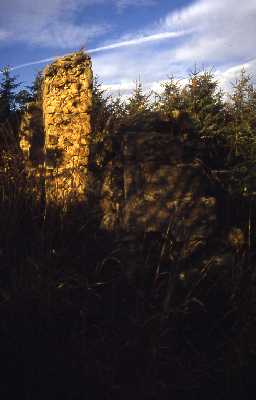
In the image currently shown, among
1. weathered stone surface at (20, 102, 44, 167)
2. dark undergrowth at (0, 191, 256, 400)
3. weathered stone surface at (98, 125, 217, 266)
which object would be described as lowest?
dark undergrowth at (0, 191, 256, 400)

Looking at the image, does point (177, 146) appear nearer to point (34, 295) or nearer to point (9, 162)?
point (9, 162)

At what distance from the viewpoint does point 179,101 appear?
1179cm

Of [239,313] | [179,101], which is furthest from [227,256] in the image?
Answer: [179,101]

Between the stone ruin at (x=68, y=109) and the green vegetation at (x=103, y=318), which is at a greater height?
the stone ruin at (x=68, y=109)

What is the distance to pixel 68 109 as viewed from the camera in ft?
19.7

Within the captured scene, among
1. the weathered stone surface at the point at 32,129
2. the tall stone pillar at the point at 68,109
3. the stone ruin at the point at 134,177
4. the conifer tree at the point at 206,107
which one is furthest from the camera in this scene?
the conifer tree at the point at 206,107

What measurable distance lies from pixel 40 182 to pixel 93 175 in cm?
141

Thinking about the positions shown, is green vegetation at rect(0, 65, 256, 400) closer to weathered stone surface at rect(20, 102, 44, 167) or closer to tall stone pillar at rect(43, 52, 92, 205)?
tall stone pillar at rect(43, 52, 92, 205)

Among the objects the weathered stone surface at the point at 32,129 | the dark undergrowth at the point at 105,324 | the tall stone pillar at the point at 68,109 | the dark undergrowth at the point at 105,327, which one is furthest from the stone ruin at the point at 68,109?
the dark undergrowth at the point at 105,327

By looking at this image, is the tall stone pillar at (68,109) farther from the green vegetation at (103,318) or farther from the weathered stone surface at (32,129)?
the green vegetation at (103,318)

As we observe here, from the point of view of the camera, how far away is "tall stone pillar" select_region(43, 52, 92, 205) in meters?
5.71

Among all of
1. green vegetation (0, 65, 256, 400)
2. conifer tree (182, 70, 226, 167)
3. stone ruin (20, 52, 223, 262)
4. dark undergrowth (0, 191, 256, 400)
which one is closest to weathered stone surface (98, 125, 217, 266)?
stone ruin (20, 52, 223, 262)

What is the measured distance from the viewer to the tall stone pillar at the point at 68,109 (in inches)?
225

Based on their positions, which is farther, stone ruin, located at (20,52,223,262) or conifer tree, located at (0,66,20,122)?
conifer tree, located at (0,66,20,122)
